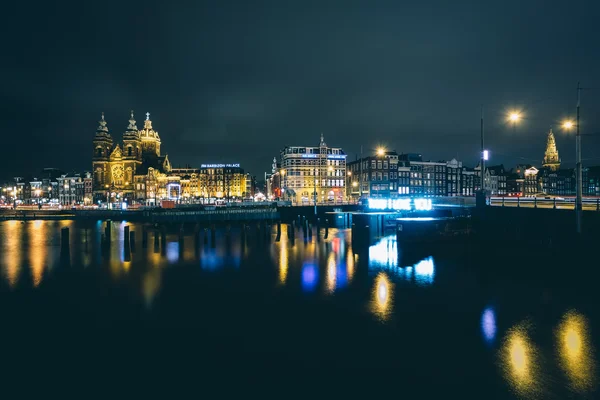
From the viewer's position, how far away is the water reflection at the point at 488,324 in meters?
15.0

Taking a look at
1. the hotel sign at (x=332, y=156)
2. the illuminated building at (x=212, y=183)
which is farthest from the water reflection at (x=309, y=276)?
the illuminated building at (x=212, y=183)

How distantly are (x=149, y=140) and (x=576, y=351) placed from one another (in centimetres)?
17407

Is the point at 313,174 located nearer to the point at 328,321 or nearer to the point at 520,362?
the point at 328,321

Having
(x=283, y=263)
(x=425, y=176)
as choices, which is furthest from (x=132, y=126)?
(x=283, y=263)

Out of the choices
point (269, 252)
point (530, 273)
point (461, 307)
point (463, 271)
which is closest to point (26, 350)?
point (461, 307)

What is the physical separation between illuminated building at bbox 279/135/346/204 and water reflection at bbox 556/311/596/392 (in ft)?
306

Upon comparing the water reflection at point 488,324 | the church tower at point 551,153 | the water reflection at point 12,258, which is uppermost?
the church tower at point 551,153

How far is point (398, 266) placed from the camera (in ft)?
97.9

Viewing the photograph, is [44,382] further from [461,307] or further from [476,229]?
[476,229]

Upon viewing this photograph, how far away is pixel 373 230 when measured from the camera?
189ft

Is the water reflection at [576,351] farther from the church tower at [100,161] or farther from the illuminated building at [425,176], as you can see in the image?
the church tower at [100,161]

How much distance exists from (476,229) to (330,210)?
1771 inches

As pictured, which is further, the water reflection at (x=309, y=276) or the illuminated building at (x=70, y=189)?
the illuminated building at (x=70, y=189)

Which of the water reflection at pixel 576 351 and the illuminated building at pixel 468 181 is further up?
the illuminated building at pixel 468 181
